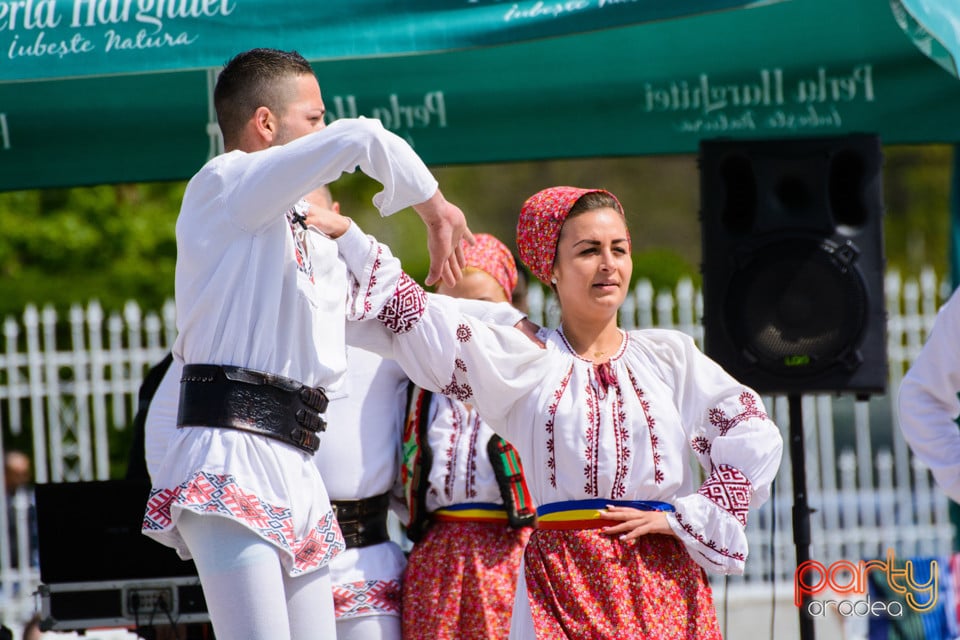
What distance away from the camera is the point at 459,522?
3.68 meters

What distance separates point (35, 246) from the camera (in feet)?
41.0

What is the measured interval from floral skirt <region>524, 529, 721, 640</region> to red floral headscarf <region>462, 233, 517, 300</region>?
1076mm

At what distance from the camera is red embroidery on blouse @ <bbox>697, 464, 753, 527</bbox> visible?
9.87 feet

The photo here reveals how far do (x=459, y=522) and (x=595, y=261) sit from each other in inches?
37.5

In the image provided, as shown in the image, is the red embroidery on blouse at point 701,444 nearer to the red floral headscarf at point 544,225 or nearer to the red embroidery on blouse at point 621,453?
the red embroidery on blouse at point 621,453

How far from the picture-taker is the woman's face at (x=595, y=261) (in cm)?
315

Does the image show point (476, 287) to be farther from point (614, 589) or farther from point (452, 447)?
point (614, 589)

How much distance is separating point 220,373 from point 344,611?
1199 mm

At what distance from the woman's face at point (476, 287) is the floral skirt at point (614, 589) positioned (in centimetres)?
99

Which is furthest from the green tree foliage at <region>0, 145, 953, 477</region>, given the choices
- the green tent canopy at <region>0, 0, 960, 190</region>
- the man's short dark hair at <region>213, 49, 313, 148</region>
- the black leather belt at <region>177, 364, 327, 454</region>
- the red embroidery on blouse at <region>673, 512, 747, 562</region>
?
the black leather belt at <region>177, 364, 327, 454</region>

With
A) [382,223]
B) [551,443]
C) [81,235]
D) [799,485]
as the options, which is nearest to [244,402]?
[551,443]

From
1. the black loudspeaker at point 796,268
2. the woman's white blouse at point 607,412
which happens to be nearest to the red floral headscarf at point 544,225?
the woman's white blouse at point 607,412

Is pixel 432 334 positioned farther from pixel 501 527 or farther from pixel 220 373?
pixel 501 527

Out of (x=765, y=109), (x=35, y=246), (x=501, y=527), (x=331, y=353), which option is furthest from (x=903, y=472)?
(x=35, y=246)
